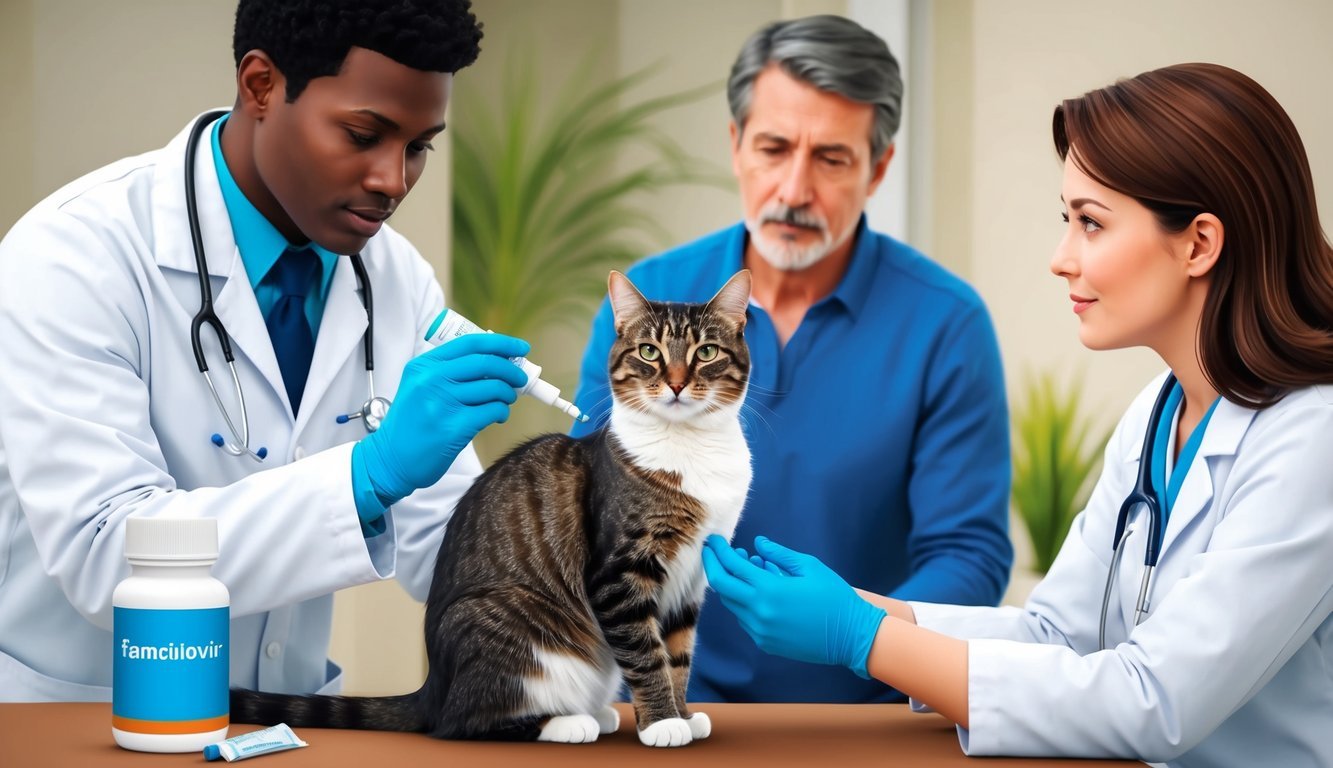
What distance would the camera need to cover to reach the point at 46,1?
2732 millimetres

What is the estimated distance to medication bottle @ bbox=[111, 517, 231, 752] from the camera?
1.11 m

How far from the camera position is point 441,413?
1.41 meters

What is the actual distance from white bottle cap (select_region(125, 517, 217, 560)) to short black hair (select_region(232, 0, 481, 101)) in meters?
0.68

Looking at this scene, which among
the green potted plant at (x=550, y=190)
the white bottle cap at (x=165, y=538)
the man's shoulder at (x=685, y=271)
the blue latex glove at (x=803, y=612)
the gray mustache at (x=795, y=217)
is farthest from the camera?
the green potted plant at (x=550, y=190)

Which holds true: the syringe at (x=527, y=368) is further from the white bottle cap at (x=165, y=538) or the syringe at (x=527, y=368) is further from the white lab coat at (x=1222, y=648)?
the white lab coat at (x=1222, y=648)

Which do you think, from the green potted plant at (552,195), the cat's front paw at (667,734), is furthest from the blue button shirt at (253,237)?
the green potted plant at (552,195)

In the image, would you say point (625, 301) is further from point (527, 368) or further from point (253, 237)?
point (253, 237)

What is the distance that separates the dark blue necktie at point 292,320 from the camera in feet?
5.61

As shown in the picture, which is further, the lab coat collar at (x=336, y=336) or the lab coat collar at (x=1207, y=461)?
the lab coat collar at (x=336, y=336)

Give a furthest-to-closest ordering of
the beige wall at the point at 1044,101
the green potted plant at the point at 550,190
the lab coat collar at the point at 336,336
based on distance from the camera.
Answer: the green potted plant at the point at 550,190, the beige wall at the point at 1044,101, the lab coat collar at the point at 336,336

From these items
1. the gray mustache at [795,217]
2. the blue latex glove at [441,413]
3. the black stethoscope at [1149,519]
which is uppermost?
the gray mustache at [795,217]

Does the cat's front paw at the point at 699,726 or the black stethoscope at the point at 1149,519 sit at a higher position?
the black stethoscope at the point at 1149,519

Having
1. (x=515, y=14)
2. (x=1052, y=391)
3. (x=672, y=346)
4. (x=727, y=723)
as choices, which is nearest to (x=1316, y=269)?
(x=672, y=346)

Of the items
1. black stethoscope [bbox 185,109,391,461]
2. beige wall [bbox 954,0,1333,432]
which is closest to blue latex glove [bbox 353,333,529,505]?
black stethoscope [bbox 185,109,391,461]
